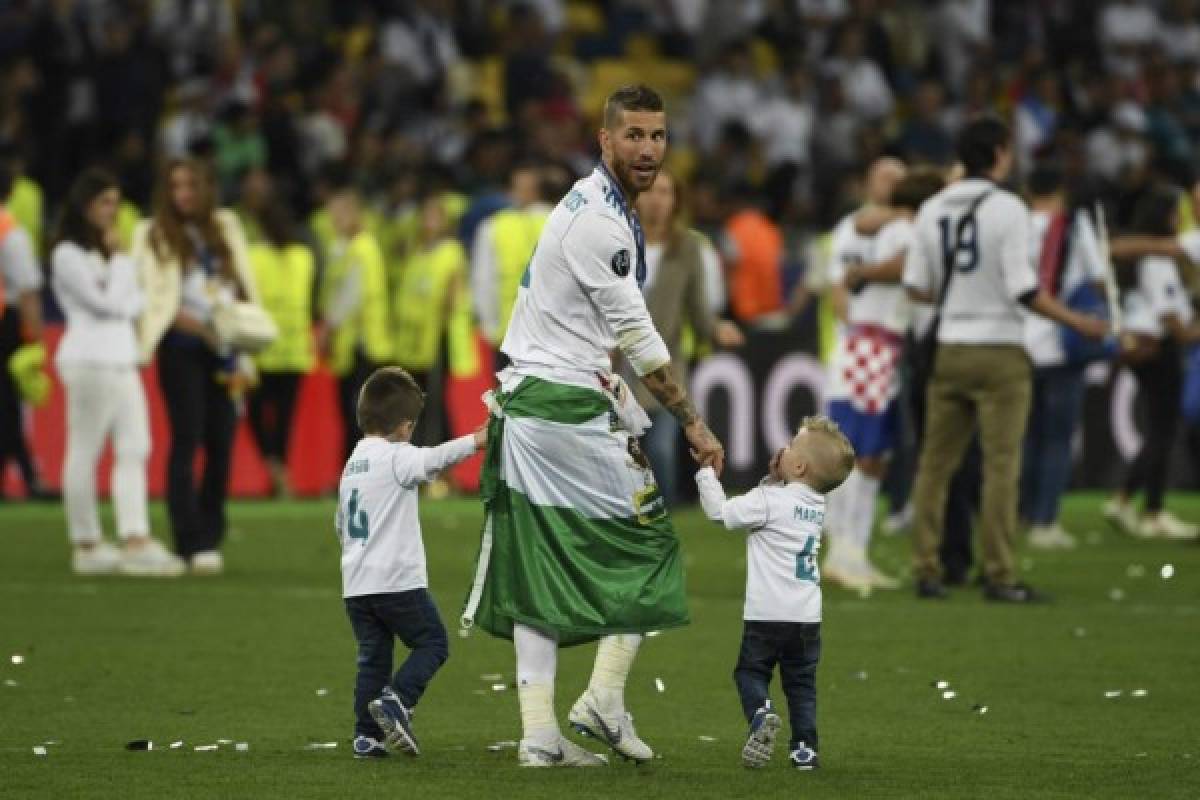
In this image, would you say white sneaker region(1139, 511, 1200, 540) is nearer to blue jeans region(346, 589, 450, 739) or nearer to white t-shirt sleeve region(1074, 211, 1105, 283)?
white t-shirt sleeve region(1074, 211, 1105, 283)

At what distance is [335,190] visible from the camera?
2227 cm

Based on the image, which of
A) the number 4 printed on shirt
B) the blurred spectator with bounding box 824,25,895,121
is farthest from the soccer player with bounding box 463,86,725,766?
the blurred spectator with bounding box 824,25,895,121

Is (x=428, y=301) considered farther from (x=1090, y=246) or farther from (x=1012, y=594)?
(x=1012, y=594)

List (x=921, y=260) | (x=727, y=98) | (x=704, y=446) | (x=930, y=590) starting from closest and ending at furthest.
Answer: (x=704, y=446) < (x=921, y=260) < (x=930, y=590) < (x=727, y=98)

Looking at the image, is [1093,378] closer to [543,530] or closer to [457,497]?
[457,497]

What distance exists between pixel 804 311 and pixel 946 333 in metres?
8.71

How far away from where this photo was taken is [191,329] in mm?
14766

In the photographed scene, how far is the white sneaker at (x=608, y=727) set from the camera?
8.39 m

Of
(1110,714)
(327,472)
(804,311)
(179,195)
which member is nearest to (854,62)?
(804,311)

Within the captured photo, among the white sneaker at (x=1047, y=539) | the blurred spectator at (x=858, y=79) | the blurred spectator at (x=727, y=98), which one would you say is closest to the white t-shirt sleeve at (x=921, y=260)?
the white sneaker at (x=1047, y=539)

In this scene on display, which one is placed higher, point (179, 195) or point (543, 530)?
point (179, 195)

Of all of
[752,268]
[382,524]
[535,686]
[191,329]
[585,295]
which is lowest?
[535,686]

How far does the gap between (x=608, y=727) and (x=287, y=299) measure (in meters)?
13.4

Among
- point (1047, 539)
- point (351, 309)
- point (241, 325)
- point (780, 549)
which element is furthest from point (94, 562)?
point (780, 549)
